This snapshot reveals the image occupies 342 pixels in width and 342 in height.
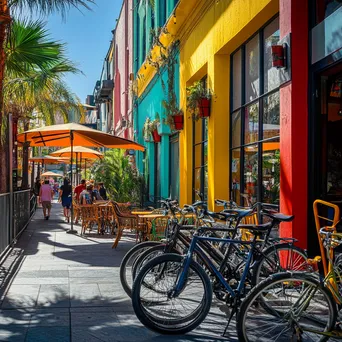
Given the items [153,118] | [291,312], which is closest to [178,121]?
[153,118]

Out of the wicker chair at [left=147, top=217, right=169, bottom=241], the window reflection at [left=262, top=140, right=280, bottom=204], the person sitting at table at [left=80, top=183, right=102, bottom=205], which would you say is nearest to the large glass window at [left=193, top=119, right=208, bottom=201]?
the wicker chair at [left=147, top=217, right=169, bottom=241]

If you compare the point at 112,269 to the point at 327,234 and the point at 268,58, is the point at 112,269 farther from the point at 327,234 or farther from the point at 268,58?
the point at 327,234

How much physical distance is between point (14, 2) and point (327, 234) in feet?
20.7

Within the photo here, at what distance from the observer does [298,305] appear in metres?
4.45

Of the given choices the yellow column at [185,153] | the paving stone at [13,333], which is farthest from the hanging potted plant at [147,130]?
the paving stone at [13,333]

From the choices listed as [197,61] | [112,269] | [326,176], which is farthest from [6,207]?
[326,176]

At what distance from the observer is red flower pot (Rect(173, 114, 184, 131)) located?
13.7 metres

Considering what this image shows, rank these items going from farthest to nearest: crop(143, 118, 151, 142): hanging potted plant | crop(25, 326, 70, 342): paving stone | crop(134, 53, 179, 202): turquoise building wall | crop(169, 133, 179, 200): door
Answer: crop(143, 118, 151, 142): hanging potted plant → crop(134, 53, 179, 202): turquoise building wall → crop(169, 133, 179, 200): door → crop(25, 326, 70, 342): paving stone

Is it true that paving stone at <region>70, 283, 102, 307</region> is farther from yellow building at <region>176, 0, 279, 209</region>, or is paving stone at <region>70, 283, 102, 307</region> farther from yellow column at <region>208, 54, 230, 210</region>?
yellow column at <region>208, 54, 230, 210</region>

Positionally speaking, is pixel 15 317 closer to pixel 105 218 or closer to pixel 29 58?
pixel 29 58

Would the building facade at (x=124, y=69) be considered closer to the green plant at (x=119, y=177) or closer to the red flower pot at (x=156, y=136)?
the green plant at (x=119, y=177)

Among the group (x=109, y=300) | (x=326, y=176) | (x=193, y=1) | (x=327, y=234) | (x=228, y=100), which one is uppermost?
(x=193, y=1)

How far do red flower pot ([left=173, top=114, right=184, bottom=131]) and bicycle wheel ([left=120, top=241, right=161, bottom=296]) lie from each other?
7.45 metres

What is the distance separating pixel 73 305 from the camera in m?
6.32
